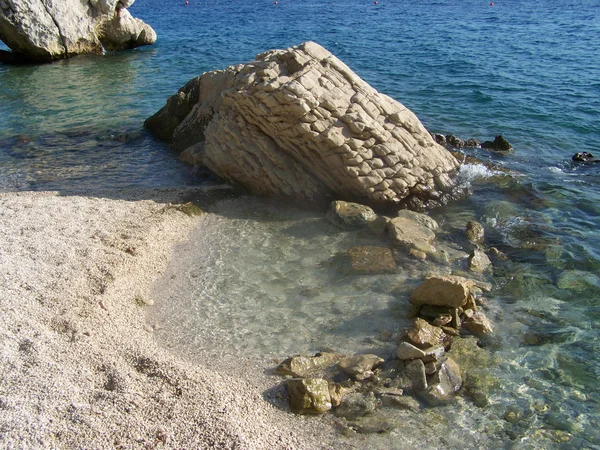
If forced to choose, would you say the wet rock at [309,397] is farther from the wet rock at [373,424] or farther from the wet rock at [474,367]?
the wet rock at [474,367]

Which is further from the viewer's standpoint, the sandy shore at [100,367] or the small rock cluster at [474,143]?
the small rock cluster at [474,143]

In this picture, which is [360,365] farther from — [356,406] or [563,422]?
[563,422]

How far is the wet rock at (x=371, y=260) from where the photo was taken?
42.0 feet

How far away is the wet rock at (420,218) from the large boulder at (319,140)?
0.62m

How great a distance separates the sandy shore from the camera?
8047 millimetres

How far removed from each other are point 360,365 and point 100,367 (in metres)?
4.40

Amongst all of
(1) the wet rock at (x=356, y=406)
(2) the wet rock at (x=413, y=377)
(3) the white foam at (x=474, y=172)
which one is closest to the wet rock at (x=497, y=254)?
(3) the white foam at (x=474, y=172)

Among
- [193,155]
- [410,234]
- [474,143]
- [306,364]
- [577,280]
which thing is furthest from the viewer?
[474,143]

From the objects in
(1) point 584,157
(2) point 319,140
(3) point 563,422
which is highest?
(2) point 319,140

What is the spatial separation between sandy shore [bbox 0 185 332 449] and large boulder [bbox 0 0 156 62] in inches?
864

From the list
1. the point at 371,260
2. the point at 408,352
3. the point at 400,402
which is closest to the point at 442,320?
the point at 408,352

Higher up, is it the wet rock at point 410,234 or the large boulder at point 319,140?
the large boulder at point 319,140

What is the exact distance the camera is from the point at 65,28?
32.6 meters

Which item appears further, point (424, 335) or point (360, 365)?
point (424, 335)
